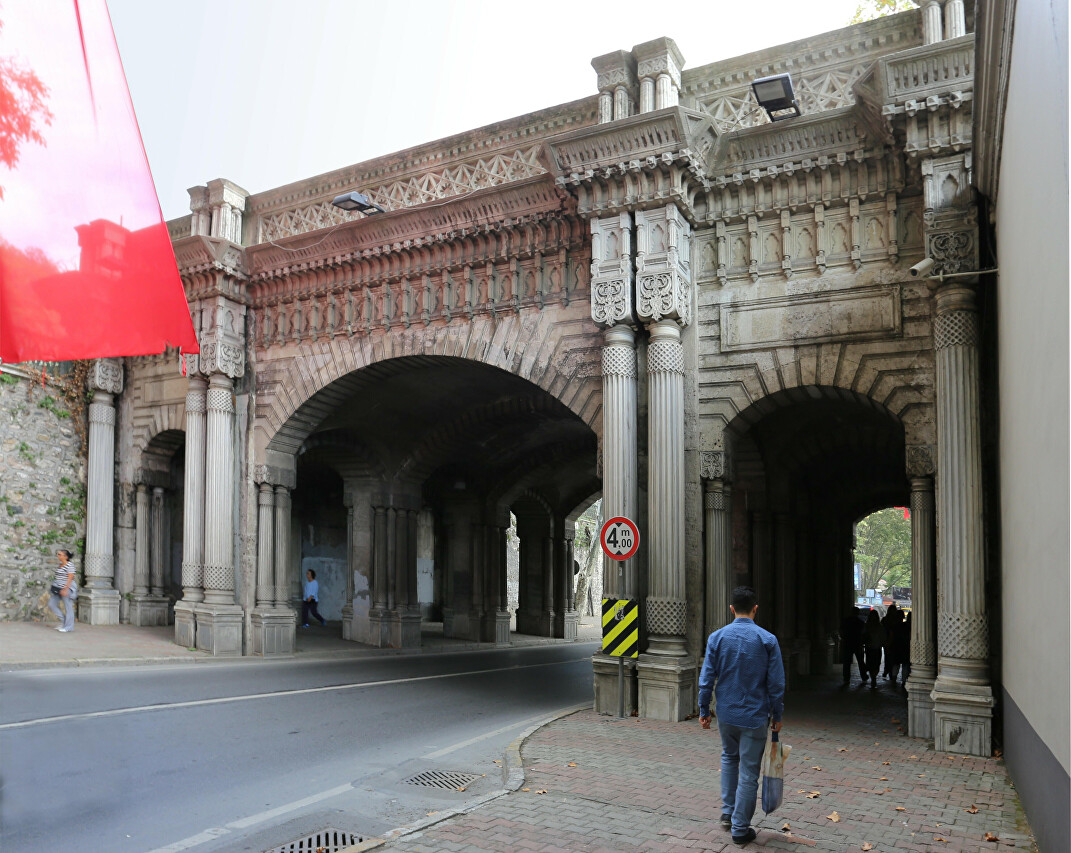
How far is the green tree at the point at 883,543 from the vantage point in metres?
52.7

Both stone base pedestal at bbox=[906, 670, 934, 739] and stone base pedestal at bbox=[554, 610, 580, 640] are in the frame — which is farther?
stone base pedestal at bbox=[554, 610, 580, 640]

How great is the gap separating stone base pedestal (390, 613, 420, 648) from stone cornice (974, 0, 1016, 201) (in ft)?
49.3

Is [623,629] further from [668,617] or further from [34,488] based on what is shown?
[34,488]

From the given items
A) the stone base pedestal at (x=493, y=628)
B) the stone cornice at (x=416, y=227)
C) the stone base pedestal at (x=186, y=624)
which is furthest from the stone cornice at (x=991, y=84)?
the stone base pedestal at (x=493, y=628)

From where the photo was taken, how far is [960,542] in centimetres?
950

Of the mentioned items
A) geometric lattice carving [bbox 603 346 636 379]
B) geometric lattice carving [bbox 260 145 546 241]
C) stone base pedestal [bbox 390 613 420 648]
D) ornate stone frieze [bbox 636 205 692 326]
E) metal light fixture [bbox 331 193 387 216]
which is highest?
geometric lattice carving [bbox 260 145 546 241]

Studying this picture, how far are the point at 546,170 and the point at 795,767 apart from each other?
883 centimetres

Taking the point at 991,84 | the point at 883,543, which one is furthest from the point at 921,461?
the point at 883,543

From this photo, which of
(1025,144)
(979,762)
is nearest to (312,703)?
(979,762)

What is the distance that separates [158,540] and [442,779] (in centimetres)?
1394

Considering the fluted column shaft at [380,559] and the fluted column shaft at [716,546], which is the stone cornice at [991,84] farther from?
the fluted column shaft at [380,559]

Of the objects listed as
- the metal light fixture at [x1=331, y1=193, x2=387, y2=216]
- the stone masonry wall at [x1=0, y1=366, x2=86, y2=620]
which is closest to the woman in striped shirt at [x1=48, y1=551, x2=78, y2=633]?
the stone masonry wall at [x1=0, y1=366, x2=86, y2=620]

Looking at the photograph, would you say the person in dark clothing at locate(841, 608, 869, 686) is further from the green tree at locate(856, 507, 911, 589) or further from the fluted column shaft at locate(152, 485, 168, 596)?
the green tree at locate(856, 507, 911, 589)

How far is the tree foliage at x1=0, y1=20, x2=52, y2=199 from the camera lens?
333 cm
